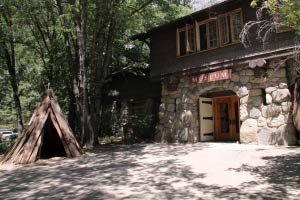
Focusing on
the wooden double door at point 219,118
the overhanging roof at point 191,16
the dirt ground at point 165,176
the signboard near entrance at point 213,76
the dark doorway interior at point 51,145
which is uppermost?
the overhanging roof at point 191,16

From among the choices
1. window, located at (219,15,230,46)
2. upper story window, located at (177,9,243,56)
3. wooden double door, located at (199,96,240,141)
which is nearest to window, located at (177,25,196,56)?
upper story window, located at (177,9,243,56)

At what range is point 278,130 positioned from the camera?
1216cm

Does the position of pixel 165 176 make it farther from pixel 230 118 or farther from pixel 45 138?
pixel 230 118

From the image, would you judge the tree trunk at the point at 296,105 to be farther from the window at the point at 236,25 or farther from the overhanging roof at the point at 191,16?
the overhanging roof at the point at 191,16

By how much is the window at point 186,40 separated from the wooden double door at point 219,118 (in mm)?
2294

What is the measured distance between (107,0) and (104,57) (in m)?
2.50

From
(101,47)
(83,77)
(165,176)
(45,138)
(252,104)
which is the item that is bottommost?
(165,176)

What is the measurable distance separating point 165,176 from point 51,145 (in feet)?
22.2

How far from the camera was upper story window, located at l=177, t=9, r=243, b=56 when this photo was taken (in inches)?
541

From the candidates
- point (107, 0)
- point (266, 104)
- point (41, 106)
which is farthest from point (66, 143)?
point (266, 104)

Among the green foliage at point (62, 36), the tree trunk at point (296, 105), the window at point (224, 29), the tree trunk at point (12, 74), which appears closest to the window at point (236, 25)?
the window at point (224, 29)

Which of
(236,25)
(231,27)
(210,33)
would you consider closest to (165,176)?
(231,27)

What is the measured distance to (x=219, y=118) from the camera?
649 inches

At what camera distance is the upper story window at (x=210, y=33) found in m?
13.7
